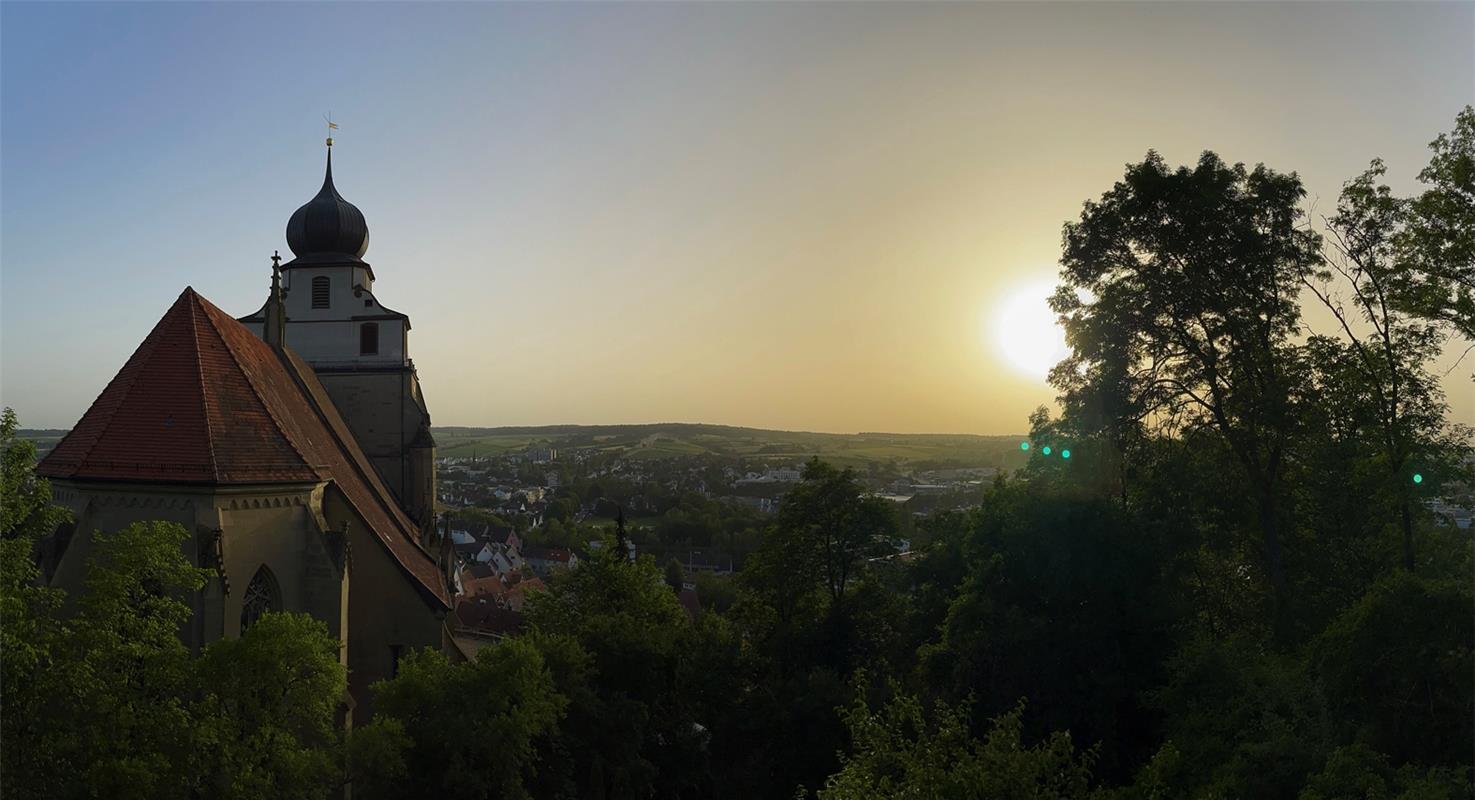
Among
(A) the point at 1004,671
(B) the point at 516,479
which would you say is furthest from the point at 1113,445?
(B) the point at 516,479

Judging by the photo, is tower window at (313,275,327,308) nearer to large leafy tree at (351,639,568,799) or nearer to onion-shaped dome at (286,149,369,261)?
onion-shaped dome at (286,149,369,261)

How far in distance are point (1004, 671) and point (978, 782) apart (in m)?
8.37

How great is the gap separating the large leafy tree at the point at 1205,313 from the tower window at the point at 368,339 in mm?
23072

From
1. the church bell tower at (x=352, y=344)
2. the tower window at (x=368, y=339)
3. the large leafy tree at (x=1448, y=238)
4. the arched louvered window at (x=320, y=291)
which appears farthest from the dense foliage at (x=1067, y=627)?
the arched louvered window at (x=320, y=291)

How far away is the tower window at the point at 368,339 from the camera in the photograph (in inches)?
1158

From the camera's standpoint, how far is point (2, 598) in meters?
8.49

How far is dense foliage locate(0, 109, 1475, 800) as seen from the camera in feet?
32.4

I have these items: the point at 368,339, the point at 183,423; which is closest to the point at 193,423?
the point at 183,423

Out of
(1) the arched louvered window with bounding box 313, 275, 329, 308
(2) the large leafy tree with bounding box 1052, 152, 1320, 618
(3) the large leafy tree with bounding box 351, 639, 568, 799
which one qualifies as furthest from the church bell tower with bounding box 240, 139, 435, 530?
(2) the large leafy tree with bounding box 1052, 152, 1320, 618

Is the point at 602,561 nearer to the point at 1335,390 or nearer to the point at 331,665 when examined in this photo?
the point at 331,665

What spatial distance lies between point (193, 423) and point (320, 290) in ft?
53.2

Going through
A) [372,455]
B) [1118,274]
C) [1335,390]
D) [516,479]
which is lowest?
[516,479]

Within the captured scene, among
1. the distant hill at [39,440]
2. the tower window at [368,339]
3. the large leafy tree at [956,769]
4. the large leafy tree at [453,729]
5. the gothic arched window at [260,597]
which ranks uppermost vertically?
the tower window at [368,339]

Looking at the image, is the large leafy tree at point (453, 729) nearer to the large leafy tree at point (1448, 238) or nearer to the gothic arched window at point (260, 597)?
the gothic arched window at point (260, 597)
